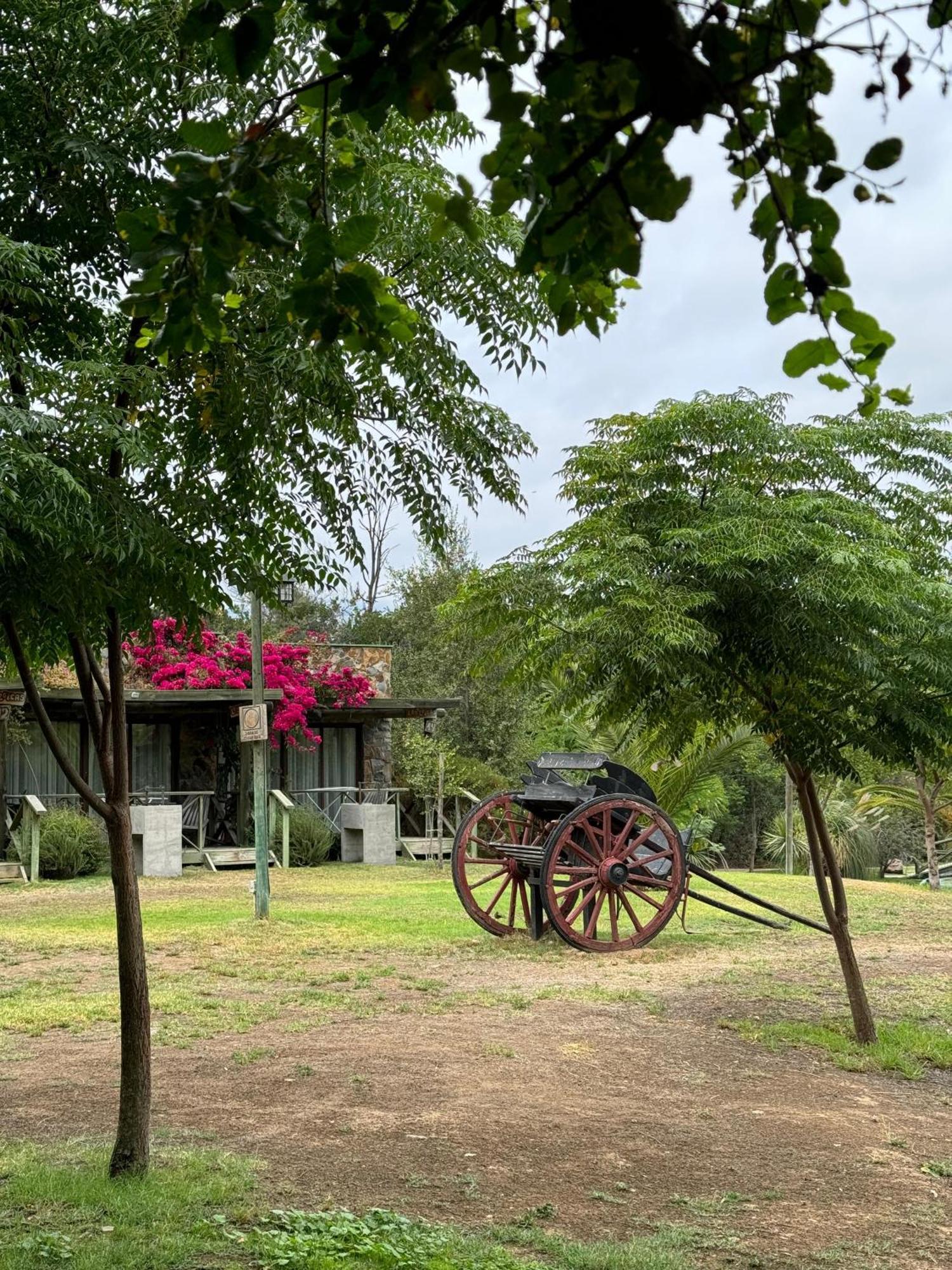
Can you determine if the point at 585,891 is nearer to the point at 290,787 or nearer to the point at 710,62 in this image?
the point at 710,62

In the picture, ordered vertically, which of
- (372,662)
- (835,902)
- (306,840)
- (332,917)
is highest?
(372,662)

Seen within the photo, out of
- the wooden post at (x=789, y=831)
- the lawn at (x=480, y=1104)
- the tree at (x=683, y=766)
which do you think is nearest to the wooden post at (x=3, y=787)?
the lawn at (x=480, y=1104)

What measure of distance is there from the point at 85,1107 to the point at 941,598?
5.10m

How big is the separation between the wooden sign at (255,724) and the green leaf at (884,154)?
10679 millimetres

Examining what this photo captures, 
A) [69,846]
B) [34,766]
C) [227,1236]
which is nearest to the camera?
[227,1236]

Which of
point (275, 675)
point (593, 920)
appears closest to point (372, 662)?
point (275, 675)

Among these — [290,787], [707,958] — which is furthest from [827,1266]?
[290,787]

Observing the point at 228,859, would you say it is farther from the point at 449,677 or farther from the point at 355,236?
the point at 355,236

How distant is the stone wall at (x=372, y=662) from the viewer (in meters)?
21.4

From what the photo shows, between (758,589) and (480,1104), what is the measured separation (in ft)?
10.1

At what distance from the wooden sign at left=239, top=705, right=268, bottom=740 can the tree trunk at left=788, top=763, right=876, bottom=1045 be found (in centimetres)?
589

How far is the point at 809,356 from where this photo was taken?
1.98 m

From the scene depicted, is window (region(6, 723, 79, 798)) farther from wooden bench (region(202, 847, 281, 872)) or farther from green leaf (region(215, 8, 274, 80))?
green leaf (region(215, 8, 274, 80))

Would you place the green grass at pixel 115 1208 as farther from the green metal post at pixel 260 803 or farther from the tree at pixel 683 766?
the tree at pixel 683 766
